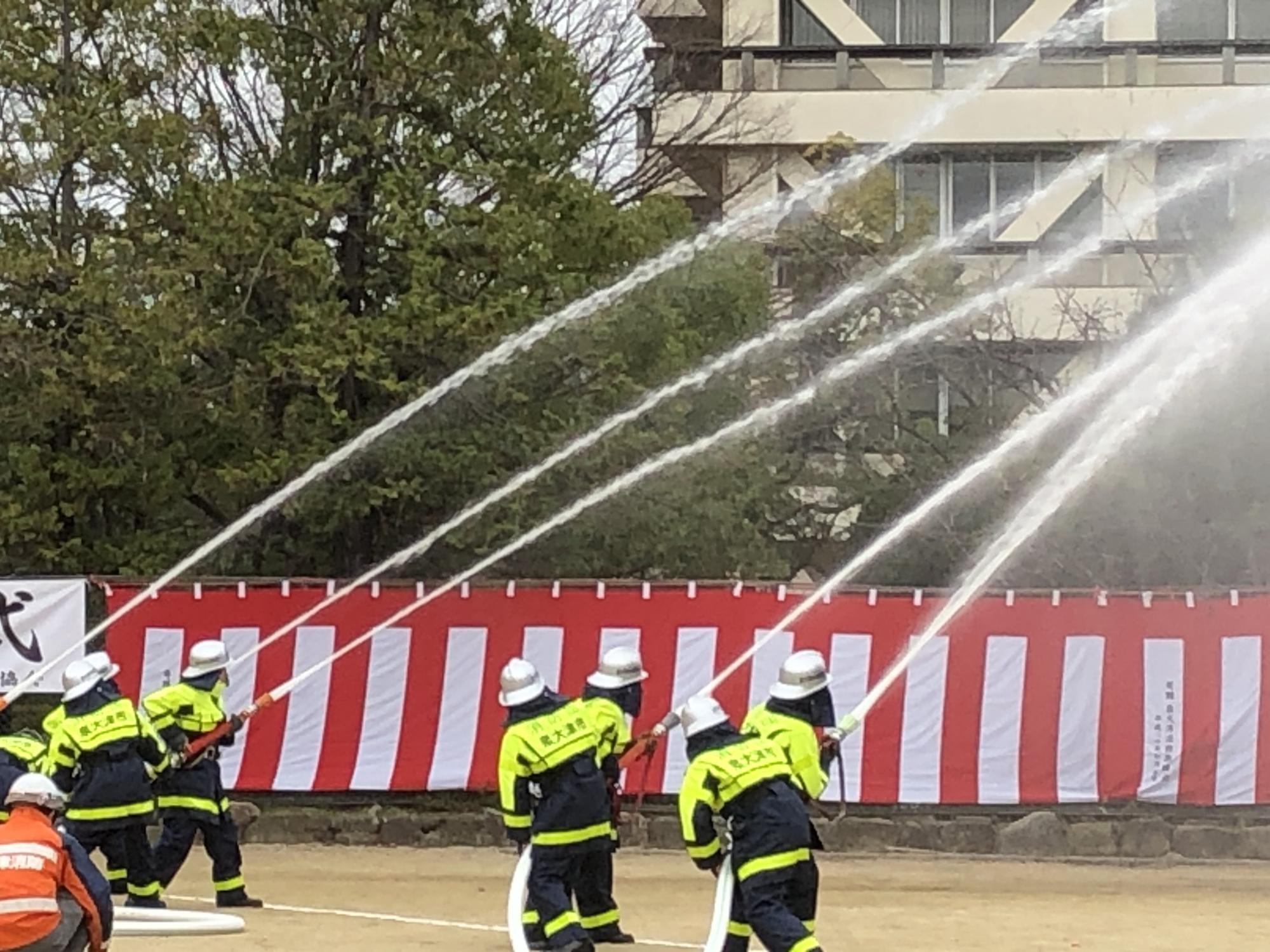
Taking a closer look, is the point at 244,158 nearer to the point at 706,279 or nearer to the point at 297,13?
the point at 297,13

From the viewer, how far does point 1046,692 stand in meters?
16.1

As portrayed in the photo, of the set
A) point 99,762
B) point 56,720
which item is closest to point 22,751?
point 99,762

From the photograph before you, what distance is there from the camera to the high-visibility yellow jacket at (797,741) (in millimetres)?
10844

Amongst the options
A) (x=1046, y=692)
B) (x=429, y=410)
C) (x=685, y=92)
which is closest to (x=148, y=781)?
(x=429, y=410)

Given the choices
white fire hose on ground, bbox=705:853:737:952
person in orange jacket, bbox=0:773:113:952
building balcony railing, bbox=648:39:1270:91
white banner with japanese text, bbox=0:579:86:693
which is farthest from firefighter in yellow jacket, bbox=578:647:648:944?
building balcony railing, bbox=648:39:1270:91

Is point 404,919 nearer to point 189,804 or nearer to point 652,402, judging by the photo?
point 189,804

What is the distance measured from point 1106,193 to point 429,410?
1207 centimetres

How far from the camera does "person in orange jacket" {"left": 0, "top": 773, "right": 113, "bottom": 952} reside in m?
8.06

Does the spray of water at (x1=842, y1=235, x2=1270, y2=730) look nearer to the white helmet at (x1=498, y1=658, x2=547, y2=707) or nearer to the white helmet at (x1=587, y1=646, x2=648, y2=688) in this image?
the white helmet at (x1=587, y1=646, x2=648, y2=688)

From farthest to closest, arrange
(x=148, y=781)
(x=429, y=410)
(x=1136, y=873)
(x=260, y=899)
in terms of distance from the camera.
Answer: (x=429, y=410), (x=1136, y=873), (x=260, y=899), (x=148, y=781)

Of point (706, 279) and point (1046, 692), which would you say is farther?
point (706, 279)

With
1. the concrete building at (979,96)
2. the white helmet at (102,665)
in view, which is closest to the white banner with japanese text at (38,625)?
the white helmet at (102,665)

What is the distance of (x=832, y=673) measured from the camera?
16234mm

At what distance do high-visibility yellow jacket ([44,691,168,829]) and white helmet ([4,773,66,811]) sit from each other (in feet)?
14.1
